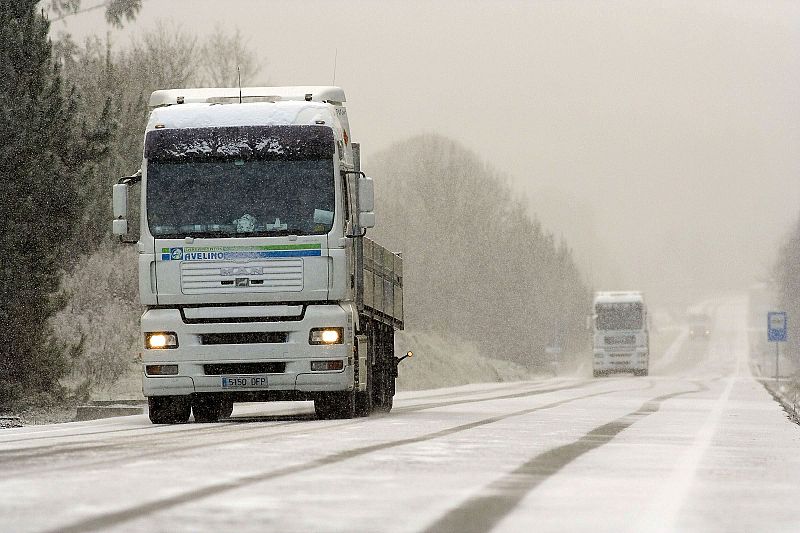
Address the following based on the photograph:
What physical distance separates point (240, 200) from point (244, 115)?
1301 mm

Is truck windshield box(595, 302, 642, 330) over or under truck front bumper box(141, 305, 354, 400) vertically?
under

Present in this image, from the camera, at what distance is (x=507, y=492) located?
9.50 m

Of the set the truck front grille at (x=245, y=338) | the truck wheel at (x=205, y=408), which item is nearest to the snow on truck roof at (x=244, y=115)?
the truck front grille at (x=245, y=338)

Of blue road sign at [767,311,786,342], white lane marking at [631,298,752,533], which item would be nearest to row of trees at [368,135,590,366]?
blue road sign at [767,311,786,342]

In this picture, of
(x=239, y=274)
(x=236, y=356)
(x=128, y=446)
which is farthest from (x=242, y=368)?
(x=128, y=446)

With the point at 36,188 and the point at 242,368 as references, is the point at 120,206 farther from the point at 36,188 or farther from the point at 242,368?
the point at 36,188

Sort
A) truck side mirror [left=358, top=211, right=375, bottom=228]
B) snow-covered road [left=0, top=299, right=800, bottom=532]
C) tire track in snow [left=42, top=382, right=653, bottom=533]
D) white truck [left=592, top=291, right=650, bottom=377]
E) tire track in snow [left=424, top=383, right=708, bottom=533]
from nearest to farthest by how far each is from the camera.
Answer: tire track in snow [left=42, top=382, right=653, bottom=533] → tire track in snow [left=424, top=383, right=708, bottom=533] → snow-covered road [left=0, top=299, right=800, bottom=532] → truck side mirror [left=358, top=211, right=375, bottom=228] → white truck [left=592, top=291, right=650, bottom=377]

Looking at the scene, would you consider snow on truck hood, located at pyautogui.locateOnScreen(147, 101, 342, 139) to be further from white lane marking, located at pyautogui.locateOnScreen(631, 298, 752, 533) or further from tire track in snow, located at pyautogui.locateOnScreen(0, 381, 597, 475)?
white lane marking, located at pyautogui.locateOnScreen(631, 298, 752, 533)

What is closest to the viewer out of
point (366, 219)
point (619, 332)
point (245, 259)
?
point (245, 259)

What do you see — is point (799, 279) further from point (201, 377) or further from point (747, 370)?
point (201, 377)

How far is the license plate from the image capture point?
64.8 feet

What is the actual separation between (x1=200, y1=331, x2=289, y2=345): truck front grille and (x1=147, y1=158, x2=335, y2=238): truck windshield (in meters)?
1.26

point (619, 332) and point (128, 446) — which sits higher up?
point (128, 446)

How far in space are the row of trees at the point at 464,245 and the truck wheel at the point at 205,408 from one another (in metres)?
67.5
